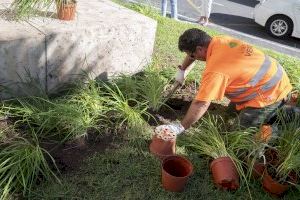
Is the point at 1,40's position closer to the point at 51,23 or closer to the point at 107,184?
the point at 51,23

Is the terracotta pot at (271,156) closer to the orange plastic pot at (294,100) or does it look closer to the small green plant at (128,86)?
the orange plastic pot at (294,100)

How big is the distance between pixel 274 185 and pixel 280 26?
7088 mm

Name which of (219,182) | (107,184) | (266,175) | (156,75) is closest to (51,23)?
(156,75)

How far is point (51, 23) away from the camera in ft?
14.4

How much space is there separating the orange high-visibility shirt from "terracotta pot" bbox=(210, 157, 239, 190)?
0.56 meters

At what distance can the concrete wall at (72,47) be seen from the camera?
404 centimetres

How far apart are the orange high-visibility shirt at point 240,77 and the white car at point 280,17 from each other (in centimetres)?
594

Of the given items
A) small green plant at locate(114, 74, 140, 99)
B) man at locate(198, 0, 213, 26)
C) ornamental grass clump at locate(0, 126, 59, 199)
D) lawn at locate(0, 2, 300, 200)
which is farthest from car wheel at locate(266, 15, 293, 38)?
ornamental grass clump at locate(0, 126, 59, 199)

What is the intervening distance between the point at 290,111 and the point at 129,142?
1724 millimetres

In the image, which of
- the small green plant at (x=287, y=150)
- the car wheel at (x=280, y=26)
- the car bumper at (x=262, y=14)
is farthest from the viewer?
the car bumper at (x=262, y=14)

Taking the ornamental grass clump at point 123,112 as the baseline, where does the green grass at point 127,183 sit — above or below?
below

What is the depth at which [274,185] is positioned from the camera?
11.3 feet

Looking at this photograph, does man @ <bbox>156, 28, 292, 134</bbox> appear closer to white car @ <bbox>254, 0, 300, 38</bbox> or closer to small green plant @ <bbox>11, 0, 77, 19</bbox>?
small green plant @ <bbox>11, 0, 77, 19</bbox>

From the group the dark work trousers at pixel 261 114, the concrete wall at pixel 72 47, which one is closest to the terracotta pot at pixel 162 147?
the dark work trousers at pixel 261 114
